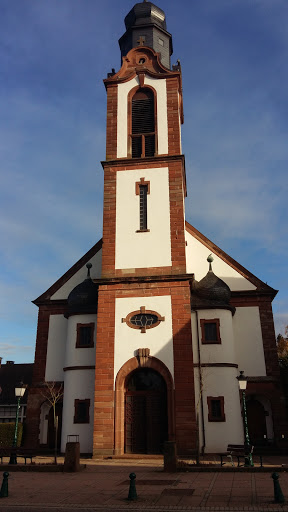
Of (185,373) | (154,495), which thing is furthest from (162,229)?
(154,495)

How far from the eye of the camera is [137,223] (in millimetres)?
26828

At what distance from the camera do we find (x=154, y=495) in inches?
487

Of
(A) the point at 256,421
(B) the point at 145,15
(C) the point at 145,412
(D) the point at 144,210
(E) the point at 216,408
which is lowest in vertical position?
(A) the point at 256,421

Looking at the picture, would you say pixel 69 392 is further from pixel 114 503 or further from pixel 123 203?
pixel 114 503

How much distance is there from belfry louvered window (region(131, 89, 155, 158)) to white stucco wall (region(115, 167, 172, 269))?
170 centimetres

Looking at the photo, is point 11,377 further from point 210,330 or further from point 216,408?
point 216,408

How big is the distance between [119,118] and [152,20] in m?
Result: 9.15

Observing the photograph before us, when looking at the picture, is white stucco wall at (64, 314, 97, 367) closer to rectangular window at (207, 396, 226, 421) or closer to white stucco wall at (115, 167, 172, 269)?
white stucco wall at (115, 167, 172, 269)

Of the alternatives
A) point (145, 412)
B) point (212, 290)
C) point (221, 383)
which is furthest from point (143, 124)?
point (145, 412)

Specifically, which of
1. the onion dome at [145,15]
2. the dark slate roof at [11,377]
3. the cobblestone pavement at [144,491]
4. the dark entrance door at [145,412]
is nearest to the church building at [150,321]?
the dark entrance door at [145,412]

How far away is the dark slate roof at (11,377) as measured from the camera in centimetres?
4838

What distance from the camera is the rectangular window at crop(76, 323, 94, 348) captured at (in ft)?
89.3

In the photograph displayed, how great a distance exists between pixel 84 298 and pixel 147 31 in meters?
19.4

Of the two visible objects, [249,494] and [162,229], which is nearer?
[249,494]
